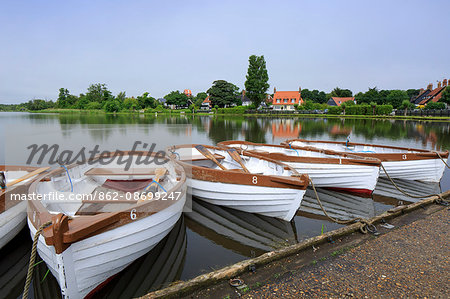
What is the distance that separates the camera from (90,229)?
325 cm

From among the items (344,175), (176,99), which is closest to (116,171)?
(344,175)

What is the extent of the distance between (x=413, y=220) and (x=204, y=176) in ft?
16.7

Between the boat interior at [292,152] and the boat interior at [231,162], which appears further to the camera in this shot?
the boat interior at [292,152]

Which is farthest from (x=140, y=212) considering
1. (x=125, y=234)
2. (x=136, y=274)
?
(x=136, y=274)

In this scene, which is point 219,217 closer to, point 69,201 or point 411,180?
point 69,201

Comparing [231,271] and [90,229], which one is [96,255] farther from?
[231,271]

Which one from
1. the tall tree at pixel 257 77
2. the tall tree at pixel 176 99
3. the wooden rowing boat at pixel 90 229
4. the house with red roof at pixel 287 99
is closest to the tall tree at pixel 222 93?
the tall tree at pixel 257 77

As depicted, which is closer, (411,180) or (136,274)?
(136,274)

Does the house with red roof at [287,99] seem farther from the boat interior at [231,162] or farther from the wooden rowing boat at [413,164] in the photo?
the boat interior at [231,162]

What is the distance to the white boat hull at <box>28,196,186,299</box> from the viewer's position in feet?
10.6

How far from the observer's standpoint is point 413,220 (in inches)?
220

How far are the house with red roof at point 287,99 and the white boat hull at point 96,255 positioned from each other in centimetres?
8206

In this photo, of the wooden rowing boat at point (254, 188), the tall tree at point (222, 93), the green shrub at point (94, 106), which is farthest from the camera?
the green shrub at point (94, 106)

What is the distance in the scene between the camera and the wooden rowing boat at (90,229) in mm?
3164
